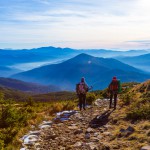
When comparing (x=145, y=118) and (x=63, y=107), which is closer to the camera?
(x=145, y=118)

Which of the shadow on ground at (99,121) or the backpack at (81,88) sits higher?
the backpack at (81,88)

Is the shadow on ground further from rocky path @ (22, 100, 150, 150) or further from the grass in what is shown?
the grass

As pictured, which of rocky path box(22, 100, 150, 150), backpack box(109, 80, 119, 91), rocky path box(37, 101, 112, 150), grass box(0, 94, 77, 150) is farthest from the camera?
backpack box(109, 80, 119, 91)

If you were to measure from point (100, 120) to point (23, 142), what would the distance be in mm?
5370

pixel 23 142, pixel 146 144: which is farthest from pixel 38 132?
pixel 146 144

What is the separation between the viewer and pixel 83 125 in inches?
575

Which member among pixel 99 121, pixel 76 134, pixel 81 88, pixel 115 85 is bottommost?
pixel 76 134

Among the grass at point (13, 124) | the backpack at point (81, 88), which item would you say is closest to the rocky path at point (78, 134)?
the grass at point (13, 124)

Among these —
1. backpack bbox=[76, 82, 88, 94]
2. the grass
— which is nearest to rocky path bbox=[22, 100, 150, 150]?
the grass

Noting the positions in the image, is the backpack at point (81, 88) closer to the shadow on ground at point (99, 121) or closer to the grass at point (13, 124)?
the grass at point (13, 124)

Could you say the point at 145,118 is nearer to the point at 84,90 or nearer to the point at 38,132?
the point at 38,132

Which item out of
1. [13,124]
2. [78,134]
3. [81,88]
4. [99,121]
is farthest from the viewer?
[81,88]

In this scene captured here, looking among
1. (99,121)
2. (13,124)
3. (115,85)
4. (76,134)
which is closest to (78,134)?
(76,134)

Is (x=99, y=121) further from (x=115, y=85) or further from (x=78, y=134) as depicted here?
(x=115, y=85)
